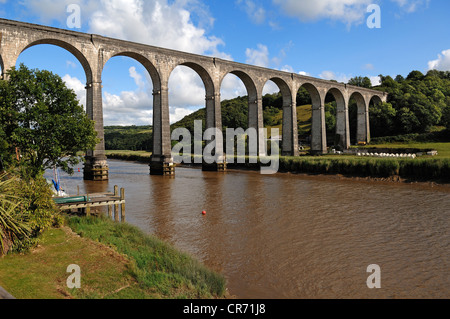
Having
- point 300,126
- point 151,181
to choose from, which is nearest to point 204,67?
point 151,181

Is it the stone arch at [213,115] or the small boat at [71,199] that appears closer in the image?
the small boat at [71,199]

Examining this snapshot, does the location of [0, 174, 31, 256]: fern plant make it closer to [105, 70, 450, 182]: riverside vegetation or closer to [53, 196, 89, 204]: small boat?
[53, 196, 89, 204]: small boat

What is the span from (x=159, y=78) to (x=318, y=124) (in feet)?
83.2

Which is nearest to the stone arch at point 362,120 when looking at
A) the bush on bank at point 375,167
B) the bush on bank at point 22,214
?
the bush on bank at point 375,167

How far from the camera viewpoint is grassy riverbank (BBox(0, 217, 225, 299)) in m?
6.43

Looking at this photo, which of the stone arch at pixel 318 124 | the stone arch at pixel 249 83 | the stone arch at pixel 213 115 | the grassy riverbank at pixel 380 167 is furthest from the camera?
the stone arch at pixel 318 124

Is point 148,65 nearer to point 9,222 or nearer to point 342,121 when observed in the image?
point 9,222

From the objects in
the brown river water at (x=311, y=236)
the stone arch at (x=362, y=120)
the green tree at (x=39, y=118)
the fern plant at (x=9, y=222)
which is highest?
the stone arch at (x=362, y=120)

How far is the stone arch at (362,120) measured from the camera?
182 feet

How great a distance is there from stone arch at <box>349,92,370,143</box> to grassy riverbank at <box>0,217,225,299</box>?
5372 cm

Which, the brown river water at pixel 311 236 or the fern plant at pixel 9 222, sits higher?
the fern plant at pixel 9 222

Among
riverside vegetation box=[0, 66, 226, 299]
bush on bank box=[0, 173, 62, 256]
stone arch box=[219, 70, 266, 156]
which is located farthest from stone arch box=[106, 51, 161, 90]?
bush on bank box=[0, 173, 62, 256]

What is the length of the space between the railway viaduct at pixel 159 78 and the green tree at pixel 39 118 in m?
8.36

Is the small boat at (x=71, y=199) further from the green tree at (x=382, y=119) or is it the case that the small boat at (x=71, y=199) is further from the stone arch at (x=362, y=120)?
the green tree at (x=382, y=119)
